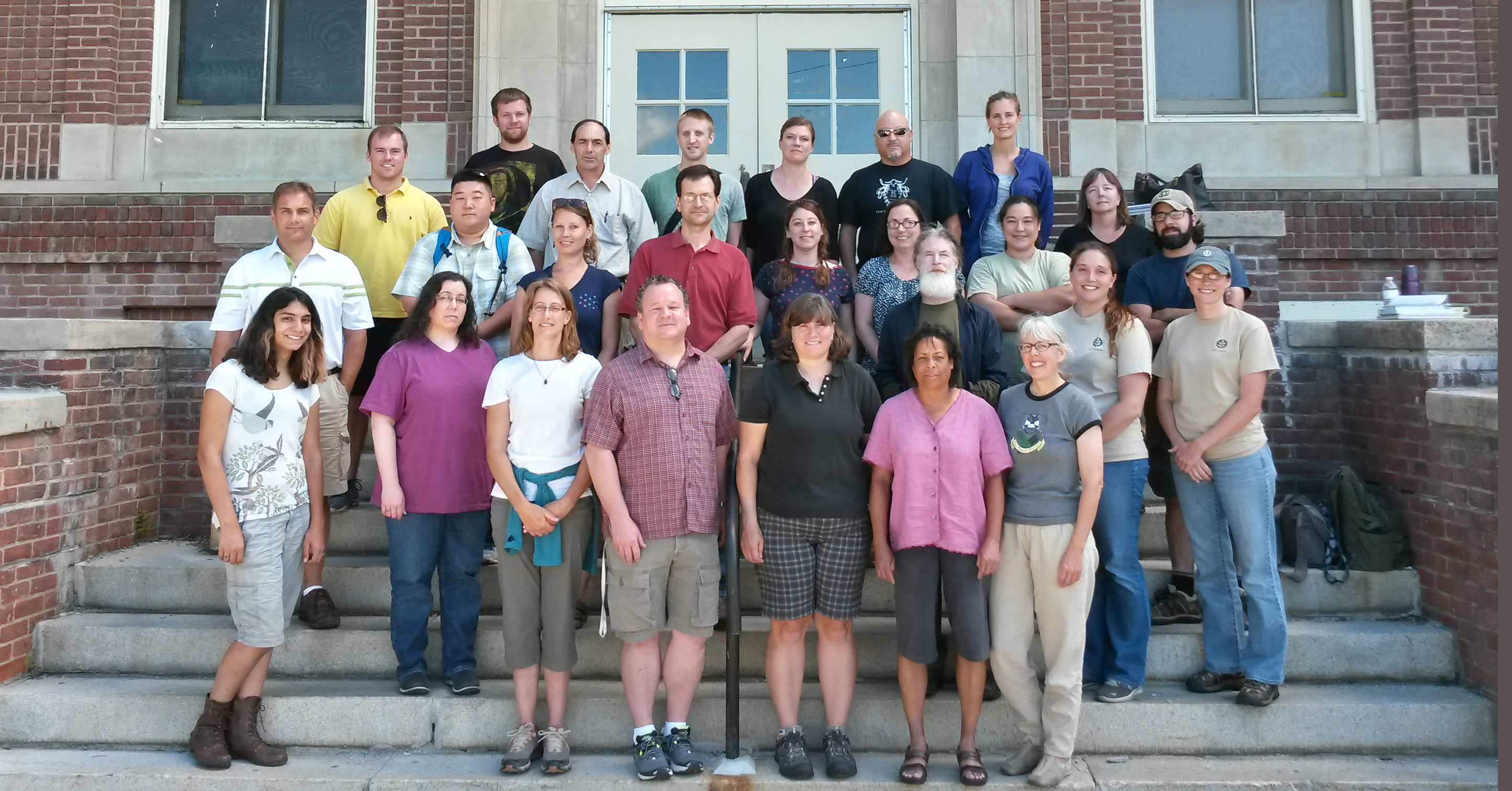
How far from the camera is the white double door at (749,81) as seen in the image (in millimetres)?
8281

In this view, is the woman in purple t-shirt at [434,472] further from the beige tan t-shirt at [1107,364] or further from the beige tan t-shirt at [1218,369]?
the beige tan t-shirt at [1218,369]

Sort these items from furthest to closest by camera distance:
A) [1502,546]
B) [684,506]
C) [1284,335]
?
[1284,335], [1502,546], [684,506]

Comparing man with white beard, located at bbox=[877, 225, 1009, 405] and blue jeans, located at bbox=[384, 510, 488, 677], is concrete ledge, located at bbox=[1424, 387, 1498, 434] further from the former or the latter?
blue jeans, located at bbox=[384, 510, 488, 677]

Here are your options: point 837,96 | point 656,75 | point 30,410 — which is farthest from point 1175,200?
point 30,410

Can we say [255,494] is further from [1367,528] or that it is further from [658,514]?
[1367,528]

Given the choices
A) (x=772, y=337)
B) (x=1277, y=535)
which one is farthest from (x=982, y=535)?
(x=1277, y=535)

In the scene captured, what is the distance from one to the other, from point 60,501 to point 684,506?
3.45m

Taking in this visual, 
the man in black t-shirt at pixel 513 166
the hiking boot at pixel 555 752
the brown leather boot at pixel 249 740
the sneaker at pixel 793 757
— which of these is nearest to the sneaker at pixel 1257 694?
the sneaker at pixel 793 757

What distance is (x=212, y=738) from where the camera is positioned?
13.4 feet

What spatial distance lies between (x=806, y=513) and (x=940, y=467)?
557mm

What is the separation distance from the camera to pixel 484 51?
8.00 metres

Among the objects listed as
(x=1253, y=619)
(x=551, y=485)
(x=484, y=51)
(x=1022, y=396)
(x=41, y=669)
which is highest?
(x=484, y=51)

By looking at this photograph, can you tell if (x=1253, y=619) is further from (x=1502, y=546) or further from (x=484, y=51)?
(x=484, y=51)

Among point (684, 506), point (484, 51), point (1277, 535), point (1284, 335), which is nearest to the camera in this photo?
point (684, 506)
